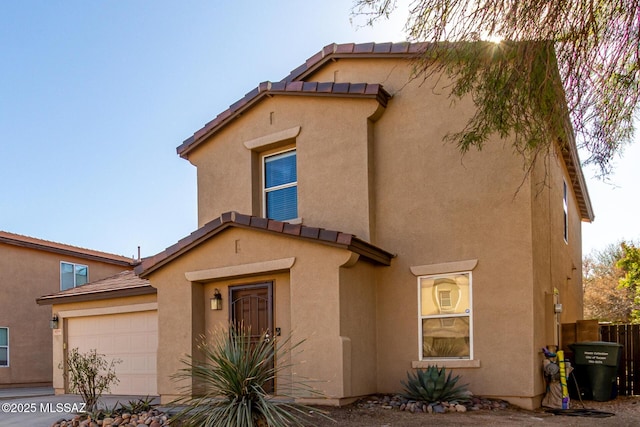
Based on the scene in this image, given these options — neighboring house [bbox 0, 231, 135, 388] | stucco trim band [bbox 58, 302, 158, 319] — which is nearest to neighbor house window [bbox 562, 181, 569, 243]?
stucco trim band [bbox 58, 302, 158, 319]

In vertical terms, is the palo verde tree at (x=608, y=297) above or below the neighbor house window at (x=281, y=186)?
below

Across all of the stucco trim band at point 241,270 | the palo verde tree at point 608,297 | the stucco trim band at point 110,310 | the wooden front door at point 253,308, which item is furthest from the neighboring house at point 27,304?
the palo verde tree at point 608,297

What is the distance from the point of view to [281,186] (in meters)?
13.1

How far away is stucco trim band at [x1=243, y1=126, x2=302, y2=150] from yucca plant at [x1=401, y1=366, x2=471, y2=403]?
18.3ft

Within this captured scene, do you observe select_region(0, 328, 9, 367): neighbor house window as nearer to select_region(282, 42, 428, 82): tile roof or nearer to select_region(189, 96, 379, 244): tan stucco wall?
select_region(189, 96, 379, 244): tan stucco wall

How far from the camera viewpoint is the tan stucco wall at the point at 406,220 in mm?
10281

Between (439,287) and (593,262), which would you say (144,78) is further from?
(593,262)

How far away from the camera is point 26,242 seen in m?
20.9

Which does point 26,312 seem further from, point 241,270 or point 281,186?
point 241,270

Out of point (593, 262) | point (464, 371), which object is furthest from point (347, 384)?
point (593, 262)

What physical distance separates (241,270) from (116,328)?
6121 millimetres

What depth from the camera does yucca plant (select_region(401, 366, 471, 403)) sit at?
9758mm

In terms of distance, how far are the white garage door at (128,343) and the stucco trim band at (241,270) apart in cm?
358

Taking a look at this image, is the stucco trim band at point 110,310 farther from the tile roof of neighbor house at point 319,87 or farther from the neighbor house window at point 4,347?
the neighbor house window at point 4,347
